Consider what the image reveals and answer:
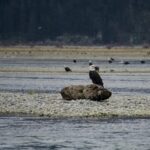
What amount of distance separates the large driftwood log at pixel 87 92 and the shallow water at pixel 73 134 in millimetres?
5315

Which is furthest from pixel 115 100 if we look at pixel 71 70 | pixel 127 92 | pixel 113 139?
pixel 71 70

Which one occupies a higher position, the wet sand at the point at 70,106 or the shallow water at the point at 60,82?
the wet sand at the point at 70,106

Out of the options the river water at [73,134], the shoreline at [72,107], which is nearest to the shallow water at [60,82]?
the shoreline at [72,107]

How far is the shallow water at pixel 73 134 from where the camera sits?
91.4 ft

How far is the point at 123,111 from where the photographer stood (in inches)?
1481

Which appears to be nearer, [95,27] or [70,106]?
[70,106]

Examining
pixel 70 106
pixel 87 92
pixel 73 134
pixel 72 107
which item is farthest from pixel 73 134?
pixel 87 92

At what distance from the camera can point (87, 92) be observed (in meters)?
40.3

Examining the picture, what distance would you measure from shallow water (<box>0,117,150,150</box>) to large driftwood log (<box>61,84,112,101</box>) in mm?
Result: 5315

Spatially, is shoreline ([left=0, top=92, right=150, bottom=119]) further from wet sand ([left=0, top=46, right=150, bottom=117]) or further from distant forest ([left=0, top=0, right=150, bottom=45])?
distant forest ([left=0, top=0, right=150, bottom=45])

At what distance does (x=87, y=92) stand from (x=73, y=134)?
9.86 m

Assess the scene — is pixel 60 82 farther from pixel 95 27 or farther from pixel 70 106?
pixel 95 27

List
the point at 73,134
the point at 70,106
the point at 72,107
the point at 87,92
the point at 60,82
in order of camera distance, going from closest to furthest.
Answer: the point at 73,134
the point at 72,107
the point at 70,106
the point at 87,92
the point at 60,82

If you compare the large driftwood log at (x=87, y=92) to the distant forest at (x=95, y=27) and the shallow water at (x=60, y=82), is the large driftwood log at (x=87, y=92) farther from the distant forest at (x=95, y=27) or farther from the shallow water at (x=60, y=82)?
the distant forest at (x=95, y=27)
